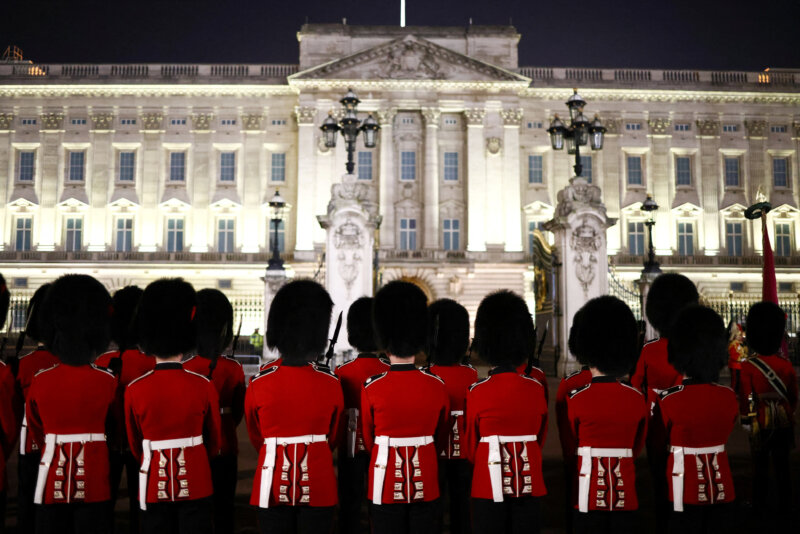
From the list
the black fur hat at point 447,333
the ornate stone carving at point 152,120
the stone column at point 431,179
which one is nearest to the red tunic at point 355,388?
the black fur hat at point 447,333

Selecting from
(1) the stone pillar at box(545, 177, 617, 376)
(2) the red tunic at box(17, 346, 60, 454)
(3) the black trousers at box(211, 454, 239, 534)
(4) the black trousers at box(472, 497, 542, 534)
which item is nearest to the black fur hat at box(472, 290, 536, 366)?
(4) the black trousers at box(472, 497, 542, 534)

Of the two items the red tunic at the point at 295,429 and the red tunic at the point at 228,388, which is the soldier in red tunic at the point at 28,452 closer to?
the red tunic at the point at 228,388

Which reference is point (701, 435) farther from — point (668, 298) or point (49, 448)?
point (49, 448)

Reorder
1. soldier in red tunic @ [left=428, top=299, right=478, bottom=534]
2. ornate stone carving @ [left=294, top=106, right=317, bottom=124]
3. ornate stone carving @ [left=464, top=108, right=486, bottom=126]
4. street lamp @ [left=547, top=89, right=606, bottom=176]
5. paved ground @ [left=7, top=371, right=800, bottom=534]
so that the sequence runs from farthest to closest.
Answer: ornate stone carving @ [left=464, top=108, right=486, bottom=126], ornate stone carving @ [left=294, top=106, right=317, bottom=124], street lamp @ [left=547, top=89, right=606, bottom=176], paved ground @ [left=7, top=371, right=800, bottom=534], soldier in red tunic @ [left=428, top=299, right=478, bottom=534]

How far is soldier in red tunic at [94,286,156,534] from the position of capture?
→ 4.62 meters

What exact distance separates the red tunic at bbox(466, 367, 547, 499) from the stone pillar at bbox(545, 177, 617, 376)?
27.2 feet

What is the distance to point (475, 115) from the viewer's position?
34031 mm

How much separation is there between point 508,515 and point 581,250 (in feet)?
28.9

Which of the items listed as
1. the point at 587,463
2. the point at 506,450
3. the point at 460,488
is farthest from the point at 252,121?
the point at 587,463

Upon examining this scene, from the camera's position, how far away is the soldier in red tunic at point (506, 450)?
3779 mm

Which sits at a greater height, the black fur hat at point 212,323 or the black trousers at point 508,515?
the black fur hat at point 212,323

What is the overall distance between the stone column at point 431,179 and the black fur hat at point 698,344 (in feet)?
95.6

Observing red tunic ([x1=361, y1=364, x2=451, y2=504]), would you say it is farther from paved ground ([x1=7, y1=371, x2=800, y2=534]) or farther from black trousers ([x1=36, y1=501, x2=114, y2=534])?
paved ground ([x1=7, y1=371, x2=800, y2=534])

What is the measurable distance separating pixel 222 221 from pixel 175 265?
3339mm
